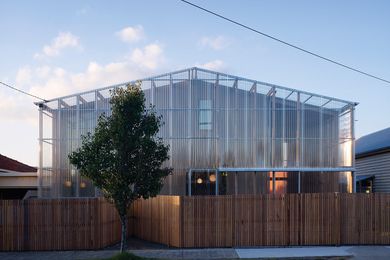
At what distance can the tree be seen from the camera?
13.7m

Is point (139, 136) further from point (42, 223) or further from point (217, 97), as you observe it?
point (217, 97)

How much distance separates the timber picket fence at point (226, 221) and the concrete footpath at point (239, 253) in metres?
0.45

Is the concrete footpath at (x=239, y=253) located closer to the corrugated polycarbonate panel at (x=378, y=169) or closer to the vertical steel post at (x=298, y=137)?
the vertical steel post at (x=298, y=137)

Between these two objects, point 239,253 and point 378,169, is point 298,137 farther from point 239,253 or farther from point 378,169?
point 239,253

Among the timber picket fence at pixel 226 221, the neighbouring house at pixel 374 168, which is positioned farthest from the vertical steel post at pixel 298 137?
the neighbouring house at pixel 374 168

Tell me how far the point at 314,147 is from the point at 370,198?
224 inches

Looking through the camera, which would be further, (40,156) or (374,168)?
(374,168)

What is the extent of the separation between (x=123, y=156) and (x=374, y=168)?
19.3 m

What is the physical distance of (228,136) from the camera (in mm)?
22109

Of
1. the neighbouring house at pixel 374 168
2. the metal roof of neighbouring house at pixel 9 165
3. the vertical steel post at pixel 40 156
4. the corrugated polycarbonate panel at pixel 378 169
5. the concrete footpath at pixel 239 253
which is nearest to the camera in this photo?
Answer: the concrete footpath at pixel 239 253

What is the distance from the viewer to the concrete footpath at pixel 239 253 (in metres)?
14.7

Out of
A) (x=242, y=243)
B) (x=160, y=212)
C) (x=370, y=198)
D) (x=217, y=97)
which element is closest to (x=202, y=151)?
(x=217, y=97)

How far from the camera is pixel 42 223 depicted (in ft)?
53.0

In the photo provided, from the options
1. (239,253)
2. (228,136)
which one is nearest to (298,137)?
(228,136)
